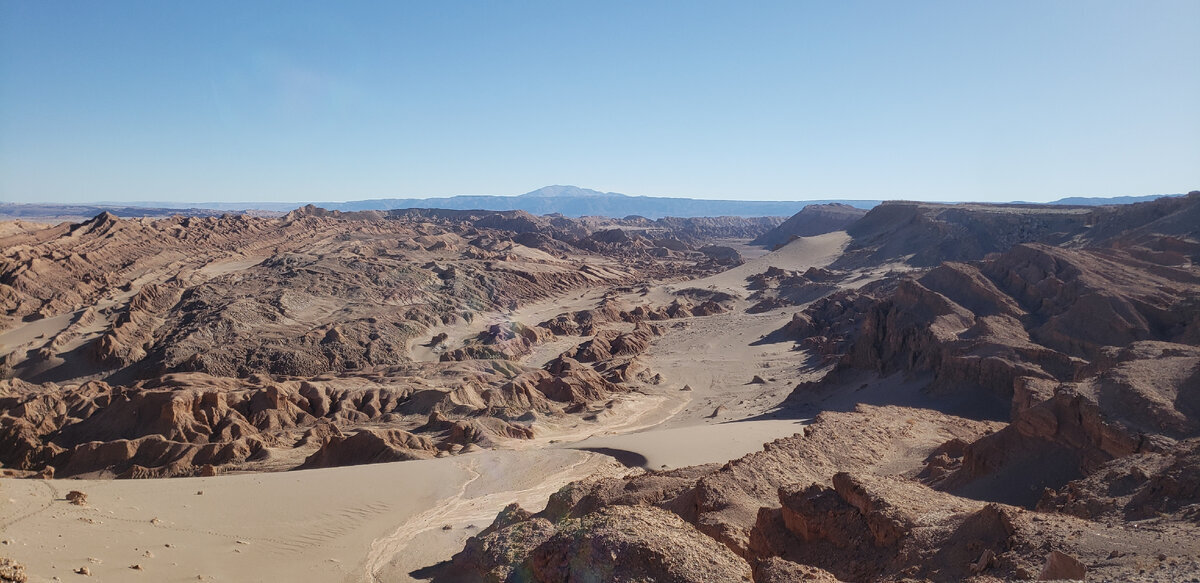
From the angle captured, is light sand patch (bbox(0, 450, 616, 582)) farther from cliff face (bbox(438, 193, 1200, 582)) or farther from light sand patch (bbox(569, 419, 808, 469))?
cliff face (bbox(438, 193, 1200, 582))

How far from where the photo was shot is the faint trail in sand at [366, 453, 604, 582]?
12305mm

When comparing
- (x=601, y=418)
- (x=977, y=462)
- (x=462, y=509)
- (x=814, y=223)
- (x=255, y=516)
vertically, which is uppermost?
(x=814, y=223)

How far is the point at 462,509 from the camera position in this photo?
1457 centimetres

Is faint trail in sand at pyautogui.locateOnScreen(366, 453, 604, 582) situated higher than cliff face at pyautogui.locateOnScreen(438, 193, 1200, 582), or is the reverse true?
cliff face at pyautogui.locateOnScreen(438, 193, 1200, 582)

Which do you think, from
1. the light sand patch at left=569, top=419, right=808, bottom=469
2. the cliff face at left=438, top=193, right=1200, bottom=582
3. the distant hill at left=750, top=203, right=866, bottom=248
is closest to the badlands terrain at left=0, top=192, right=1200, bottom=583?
the cliff face at left=438, top=193, right=1200, bottom=582

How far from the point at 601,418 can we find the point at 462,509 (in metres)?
12.0

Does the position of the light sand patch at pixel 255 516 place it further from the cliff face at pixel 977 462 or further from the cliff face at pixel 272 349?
the cliff face at pixel 272 349

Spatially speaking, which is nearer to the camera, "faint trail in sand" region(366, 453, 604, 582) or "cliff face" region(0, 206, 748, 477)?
"faint trail in sand" region(366, 453, 604, 582)

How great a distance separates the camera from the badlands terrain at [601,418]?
794cm

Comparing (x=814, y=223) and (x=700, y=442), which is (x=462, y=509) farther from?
(x=814, y=223)

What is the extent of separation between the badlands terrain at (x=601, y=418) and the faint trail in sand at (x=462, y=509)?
0.27 feet

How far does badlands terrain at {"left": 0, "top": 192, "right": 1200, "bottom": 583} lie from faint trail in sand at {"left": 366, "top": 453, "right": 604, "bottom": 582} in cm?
8

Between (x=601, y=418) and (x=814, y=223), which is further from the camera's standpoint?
(x=814, y=223)

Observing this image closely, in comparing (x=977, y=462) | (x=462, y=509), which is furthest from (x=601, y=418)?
(x=977, y=462)
